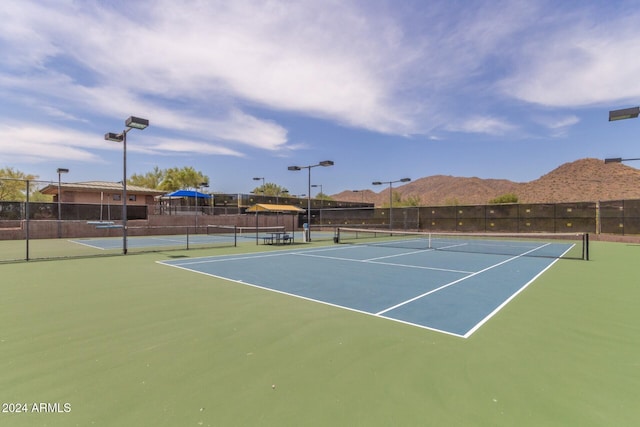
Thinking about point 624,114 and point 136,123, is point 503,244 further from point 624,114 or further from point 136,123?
point 136,123

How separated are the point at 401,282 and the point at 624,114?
11.0 meters

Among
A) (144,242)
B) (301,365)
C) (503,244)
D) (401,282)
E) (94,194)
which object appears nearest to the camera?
(301,365)

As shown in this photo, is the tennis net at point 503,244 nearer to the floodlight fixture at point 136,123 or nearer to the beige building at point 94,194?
the floodlight fixture at point 136,123

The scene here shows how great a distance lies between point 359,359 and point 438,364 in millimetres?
881

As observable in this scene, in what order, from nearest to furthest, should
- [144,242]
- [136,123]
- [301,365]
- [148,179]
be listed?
[301,365] → [136,123] → [144,242] → [148,179]

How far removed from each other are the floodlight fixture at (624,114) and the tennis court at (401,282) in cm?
574

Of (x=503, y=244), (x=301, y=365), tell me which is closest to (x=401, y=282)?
(x=301, y=365)

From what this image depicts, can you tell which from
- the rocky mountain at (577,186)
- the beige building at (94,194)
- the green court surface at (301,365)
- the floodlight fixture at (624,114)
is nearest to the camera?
the green court surface at (301,365)

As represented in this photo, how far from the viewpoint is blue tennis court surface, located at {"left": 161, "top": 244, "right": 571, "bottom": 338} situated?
17.9 feet

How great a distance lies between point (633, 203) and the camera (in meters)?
21.7

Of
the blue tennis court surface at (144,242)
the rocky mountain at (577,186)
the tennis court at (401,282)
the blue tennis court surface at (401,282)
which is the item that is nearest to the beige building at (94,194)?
the blue tennis court surface at (144,242)

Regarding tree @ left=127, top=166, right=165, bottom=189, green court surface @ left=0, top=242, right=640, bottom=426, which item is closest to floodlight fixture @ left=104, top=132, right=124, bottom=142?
green court surface @ left=0, top=242, right=640, bottom=426

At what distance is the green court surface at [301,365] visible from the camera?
268 centimetres

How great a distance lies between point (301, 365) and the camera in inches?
139
